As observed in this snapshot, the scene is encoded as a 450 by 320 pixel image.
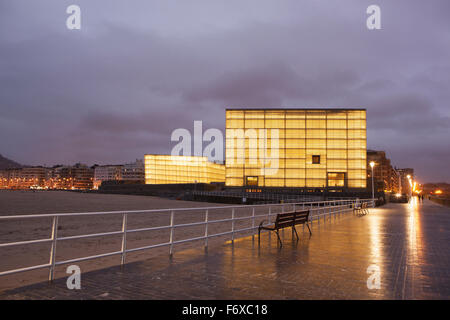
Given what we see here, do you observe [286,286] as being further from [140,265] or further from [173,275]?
[140,265]

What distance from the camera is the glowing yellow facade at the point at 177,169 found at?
5098 inches

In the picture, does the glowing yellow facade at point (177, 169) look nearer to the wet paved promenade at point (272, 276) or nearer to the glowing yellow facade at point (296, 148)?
the glowing yellow facade at point (296, 148)

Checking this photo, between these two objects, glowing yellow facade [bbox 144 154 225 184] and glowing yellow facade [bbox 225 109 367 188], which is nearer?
glowing yellow facade [bbox 225 109 367 188]

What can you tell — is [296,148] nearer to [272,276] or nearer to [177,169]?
[177,169]

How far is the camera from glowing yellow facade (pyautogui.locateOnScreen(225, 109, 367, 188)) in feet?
283

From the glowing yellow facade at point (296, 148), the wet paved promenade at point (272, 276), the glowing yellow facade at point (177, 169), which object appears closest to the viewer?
the wet paved promenade at point (272, 276)

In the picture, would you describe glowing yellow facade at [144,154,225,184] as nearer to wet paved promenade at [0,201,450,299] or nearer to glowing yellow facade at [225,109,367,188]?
glowing yellow facade at [225,109,367,188]

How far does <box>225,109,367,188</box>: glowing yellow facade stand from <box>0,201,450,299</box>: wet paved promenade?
252 ft

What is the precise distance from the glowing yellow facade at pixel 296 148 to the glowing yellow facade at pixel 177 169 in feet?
140

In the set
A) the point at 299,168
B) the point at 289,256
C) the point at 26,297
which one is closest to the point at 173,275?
the point at 26,297

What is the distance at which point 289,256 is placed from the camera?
29.0 feet

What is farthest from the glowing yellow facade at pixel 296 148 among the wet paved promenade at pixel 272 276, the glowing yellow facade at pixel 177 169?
the wet paved promenade at pixel 272 276

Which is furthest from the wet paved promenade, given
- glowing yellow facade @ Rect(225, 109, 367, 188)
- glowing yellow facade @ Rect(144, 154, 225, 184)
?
glowing yellow facade @ Rect(144, 154, 225, 184)

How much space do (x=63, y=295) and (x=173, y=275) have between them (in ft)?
6.54
